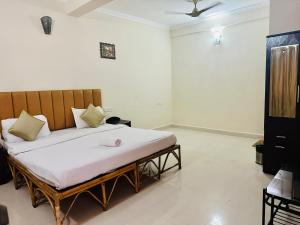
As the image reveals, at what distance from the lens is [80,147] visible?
2.74 metres

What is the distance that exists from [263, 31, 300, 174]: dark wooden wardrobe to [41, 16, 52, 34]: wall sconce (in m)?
3.46

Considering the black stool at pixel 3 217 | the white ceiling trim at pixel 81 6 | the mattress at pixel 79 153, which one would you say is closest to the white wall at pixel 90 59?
the white ceiling trim at pixel 81 6

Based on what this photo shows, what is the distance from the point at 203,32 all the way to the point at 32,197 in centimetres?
521

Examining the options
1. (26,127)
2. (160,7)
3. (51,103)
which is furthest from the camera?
(160,7)

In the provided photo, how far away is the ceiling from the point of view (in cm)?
432

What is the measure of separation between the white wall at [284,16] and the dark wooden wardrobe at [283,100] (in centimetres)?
29

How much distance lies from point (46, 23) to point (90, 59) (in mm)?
1026

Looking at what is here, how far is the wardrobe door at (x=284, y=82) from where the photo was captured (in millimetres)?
2699

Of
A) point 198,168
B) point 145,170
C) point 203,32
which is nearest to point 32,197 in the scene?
point 145,170

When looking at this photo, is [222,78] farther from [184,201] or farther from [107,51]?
[184,201]

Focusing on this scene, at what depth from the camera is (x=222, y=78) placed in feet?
17.8

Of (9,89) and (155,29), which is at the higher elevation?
(155,29)

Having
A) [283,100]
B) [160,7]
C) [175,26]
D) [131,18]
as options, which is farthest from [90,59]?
[283,100]

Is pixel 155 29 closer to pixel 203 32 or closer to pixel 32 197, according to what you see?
pixel 203 32
